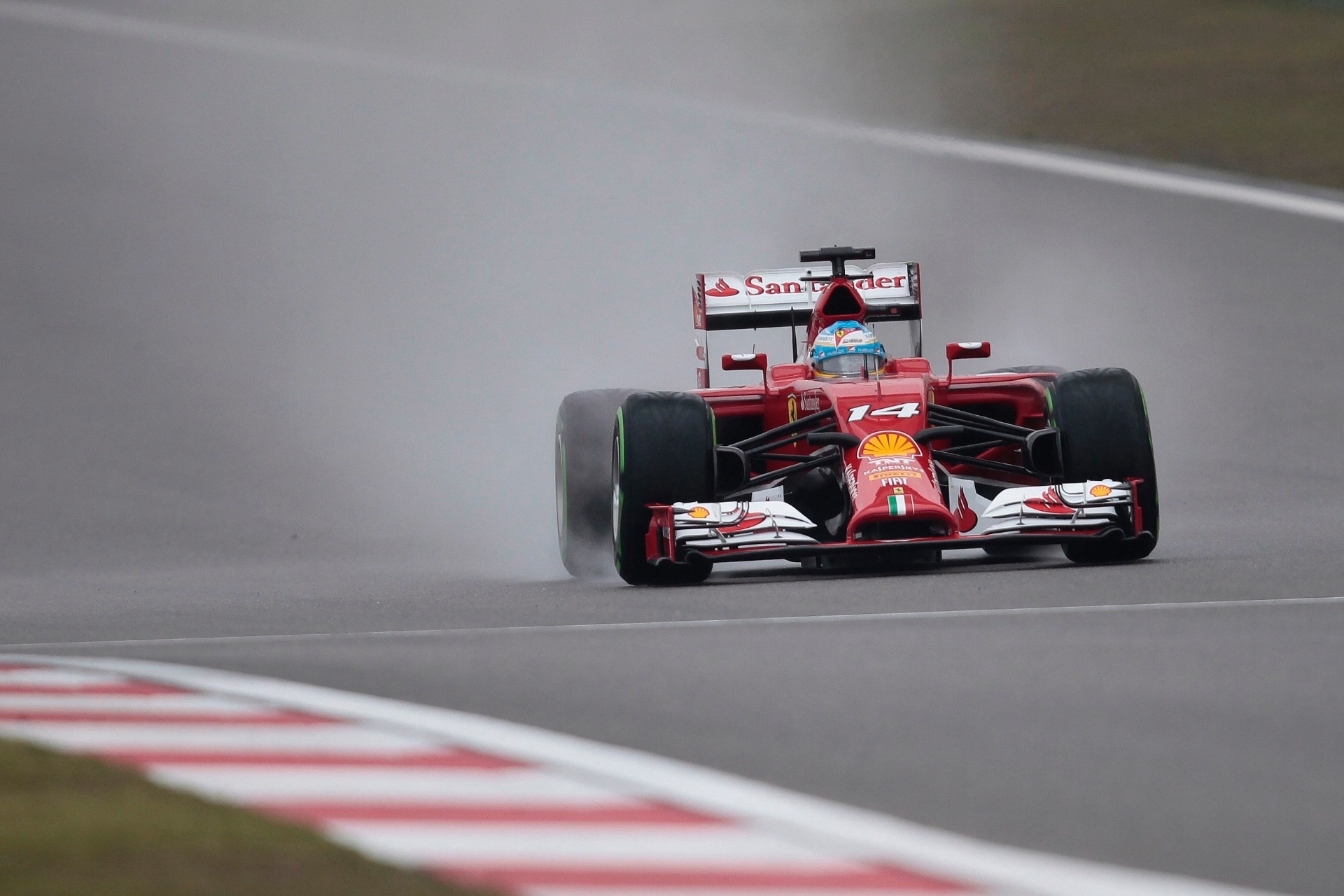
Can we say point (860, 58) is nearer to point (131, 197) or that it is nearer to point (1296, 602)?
point (131, 197)

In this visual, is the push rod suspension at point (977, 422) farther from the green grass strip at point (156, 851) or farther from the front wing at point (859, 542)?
the green grass strip at point (156, 851)

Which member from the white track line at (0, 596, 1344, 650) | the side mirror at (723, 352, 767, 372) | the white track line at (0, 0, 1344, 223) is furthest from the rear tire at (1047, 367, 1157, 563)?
the white track line at (0, 0, 1344, 223)

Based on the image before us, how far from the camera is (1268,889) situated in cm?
348

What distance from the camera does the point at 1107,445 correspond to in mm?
9312

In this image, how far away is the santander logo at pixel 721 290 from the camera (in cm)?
1166

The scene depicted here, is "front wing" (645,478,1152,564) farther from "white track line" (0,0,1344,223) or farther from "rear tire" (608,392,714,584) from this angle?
"white track line" (0,0,1344,223)

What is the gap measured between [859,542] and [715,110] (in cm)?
1751

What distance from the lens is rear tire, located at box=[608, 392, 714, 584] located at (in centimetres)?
914

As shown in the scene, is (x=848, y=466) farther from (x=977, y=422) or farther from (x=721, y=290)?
(x=721, y=290)

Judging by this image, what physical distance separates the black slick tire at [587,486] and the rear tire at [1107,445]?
225 centimetres

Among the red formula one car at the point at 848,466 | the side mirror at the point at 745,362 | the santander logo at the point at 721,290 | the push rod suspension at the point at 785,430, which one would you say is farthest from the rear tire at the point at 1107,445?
the santander logo at the point at 721,290

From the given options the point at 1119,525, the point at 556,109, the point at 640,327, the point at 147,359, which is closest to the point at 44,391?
the point at 147,359

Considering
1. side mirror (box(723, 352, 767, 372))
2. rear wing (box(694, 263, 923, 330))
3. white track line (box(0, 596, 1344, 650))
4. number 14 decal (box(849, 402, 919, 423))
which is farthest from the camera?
rear wing (box(694, 263, 923, 330))

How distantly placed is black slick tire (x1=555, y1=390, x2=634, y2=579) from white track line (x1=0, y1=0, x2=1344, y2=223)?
11.2m
